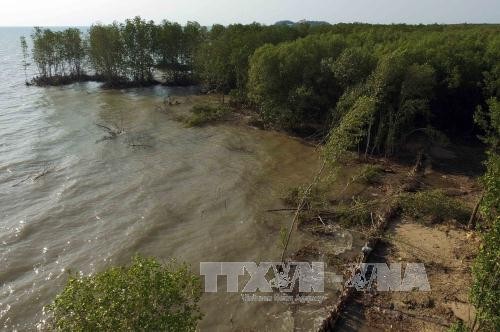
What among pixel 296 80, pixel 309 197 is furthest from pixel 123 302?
pixel 296 80

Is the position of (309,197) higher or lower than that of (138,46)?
lower

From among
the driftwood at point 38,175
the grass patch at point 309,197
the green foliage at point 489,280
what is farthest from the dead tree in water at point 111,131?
the green foliage at point 489,280

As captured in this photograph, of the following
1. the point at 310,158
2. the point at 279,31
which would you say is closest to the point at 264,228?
the point at 310,158

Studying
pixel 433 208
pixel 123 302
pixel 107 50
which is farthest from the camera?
pixel 107 50

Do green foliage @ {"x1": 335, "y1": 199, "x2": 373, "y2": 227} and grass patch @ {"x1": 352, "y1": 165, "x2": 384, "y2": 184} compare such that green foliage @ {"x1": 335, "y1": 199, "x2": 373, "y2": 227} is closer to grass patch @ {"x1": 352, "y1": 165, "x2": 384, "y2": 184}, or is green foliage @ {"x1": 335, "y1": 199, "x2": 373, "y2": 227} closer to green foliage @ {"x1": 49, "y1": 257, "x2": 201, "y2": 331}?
grass patch @ {"x1": 352, "y1": 165, "x2": 384, "y2": 184}

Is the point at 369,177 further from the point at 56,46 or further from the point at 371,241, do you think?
the point at 56,46

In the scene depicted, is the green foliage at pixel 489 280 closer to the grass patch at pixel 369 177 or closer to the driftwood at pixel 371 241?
the driftwood at pixel 371 241

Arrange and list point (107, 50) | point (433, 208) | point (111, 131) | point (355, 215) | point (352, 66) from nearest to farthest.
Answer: point (355, 215), point (433, 208), point (352, 66), point (111, 131), point (107, 50)

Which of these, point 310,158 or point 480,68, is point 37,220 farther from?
point 480,68
